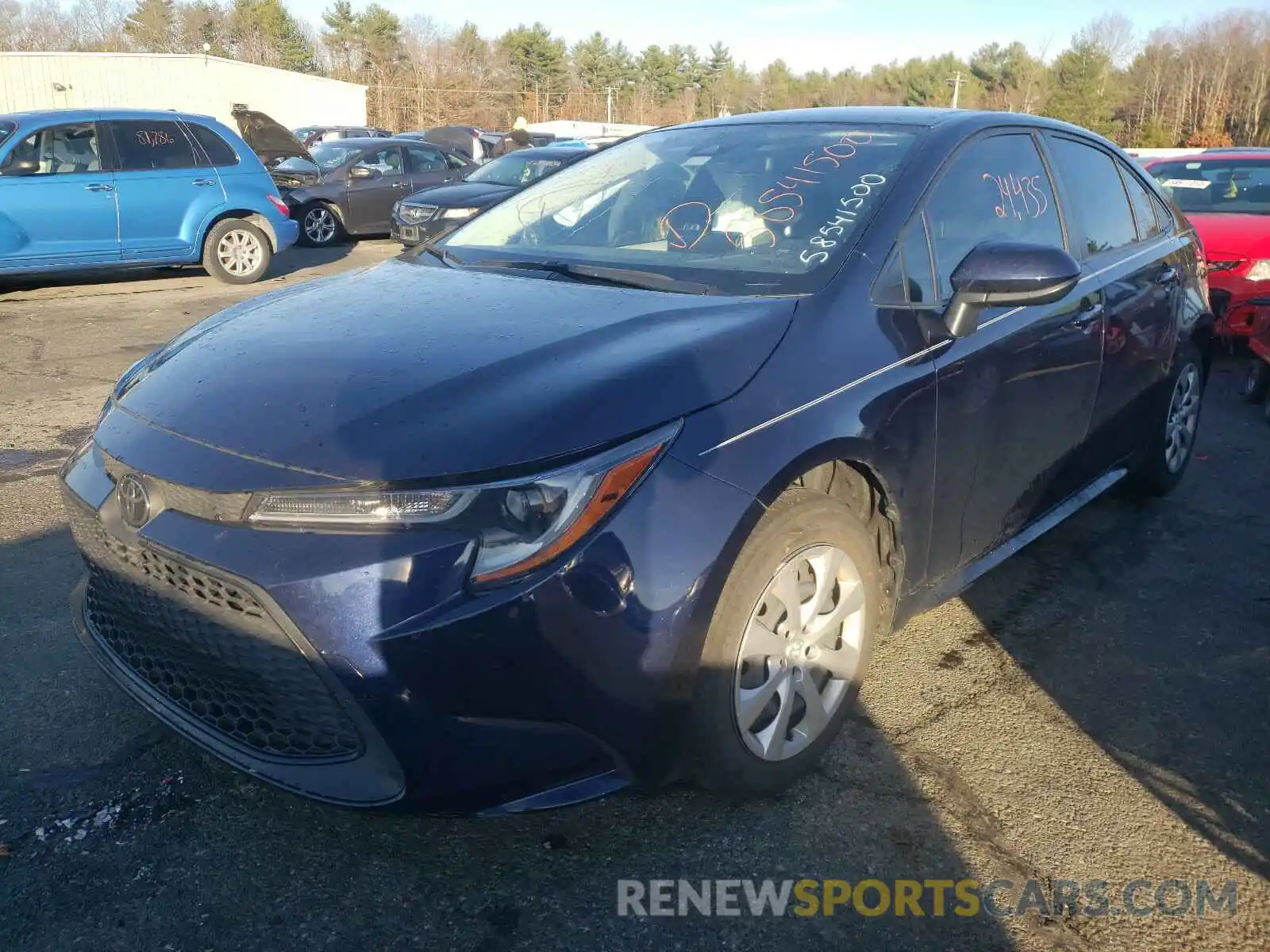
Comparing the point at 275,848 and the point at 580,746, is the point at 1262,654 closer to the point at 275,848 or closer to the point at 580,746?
the point at 580,746

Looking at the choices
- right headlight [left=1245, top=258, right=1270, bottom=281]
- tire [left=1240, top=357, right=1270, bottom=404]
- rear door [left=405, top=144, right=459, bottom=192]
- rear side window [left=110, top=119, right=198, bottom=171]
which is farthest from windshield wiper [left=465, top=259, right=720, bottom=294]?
rear door [left=405, top=144, right=459, bottom=192]

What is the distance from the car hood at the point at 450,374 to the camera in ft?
6.72

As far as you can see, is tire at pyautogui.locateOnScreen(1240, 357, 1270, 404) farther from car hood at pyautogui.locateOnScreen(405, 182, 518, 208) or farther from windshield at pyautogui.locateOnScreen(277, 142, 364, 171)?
windshield at pyautogui.locateOnScreen(277, 142, 364, 171)

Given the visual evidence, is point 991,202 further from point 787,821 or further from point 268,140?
point 268,140

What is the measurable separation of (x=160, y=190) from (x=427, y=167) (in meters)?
5.69

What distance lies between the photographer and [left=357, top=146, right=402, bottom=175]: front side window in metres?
14.7

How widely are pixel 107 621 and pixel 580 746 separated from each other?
4.01 feet

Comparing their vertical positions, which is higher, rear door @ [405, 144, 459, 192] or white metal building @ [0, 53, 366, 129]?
white metal building @ [0, 53, 366, 129]

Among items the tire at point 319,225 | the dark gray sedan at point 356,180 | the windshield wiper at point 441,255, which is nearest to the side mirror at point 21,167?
the dark gray sedan at point 356,180

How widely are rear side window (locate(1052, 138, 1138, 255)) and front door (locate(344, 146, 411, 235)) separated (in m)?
11.9

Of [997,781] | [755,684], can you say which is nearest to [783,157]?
[755,684]

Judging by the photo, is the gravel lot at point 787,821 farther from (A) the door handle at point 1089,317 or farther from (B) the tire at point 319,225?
(B) the tire at point 319,225

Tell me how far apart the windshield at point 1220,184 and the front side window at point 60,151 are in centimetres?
963

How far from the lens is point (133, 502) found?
2205 millimetres
